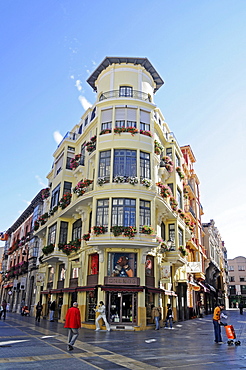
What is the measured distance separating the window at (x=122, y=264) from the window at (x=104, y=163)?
5.64 m

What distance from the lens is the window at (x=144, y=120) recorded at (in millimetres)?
25031

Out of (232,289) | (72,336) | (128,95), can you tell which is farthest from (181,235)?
(232,289)

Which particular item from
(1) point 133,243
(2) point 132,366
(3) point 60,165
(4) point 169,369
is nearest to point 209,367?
(4) point 169,369

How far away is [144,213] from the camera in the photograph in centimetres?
2219

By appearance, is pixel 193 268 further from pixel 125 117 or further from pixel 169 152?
pixel 125 117

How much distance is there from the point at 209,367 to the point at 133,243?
40.4ft

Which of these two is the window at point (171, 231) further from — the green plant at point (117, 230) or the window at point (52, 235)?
the window at point (52, 235)

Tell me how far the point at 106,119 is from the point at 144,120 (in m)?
2.92

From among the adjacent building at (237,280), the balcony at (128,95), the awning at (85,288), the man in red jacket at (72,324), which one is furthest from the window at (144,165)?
the adjacent building at (237,280)

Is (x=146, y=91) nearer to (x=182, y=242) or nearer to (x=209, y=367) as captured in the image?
(x=182, y=242)

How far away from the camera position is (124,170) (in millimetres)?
22953

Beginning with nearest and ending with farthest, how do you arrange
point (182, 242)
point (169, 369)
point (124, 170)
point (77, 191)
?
1. point (169, 369)
2. point (124, 170)
3. point (77, 191)
4. point (182, 242)

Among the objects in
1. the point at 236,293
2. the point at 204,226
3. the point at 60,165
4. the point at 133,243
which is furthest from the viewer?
the point at 236,293

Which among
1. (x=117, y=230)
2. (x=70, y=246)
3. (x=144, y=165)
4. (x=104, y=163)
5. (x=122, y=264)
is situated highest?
(x=104, y=163)
